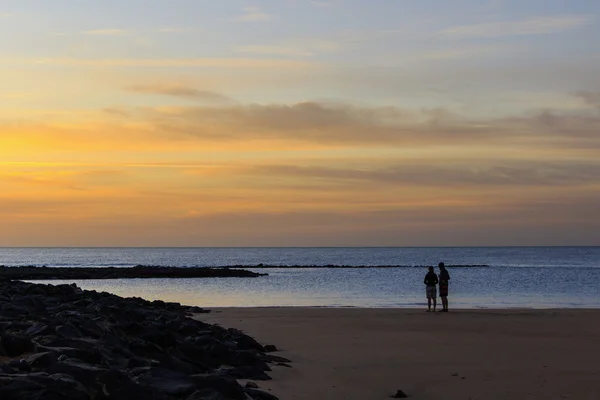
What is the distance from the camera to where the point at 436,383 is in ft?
35.0

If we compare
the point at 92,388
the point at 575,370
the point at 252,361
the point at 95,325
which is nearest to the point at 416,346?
the point at 575,370

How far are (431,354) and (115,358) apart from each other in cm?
699

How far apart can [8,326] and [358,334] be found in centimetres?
939

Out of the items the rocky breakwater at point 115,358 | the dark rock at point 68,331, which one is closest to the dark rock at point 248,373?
A: the rocky breakwater at point 115,358

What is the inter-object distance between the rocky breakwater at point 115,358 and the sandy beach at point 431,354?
2.91 ft

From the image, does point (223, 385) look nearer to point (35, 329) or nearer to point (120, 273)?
point (35, 329)

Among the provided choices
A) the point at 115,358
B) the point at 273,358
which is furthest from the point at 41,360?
the point at 273,358

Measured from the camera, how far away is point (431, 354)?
1367 centimetres

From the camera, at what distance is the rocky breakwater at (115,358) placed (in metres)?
5.98

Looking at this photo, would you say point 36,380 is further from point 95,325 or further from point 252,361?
point 252,361

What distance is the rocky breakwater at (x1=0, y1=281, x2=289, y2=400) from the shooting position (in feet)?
19.6

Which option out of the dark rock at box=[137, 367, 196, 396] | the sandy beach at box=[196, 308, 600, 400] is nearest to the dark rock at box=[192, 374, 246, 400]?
the dark rock at box=[137, 367, 196, 396]

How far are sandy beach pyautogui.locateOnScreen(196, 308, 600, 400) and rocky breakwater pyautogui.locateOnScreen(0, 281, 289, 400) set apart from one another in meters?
0.89

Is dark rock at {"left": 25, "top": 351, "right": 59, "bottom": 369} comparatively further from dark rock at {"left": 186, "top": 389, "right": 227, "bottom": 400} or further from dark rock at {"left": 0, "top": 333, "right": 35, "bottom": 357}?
dark rock at {"left": 186, "top": 389, "right": 227, "bottom": 400}
